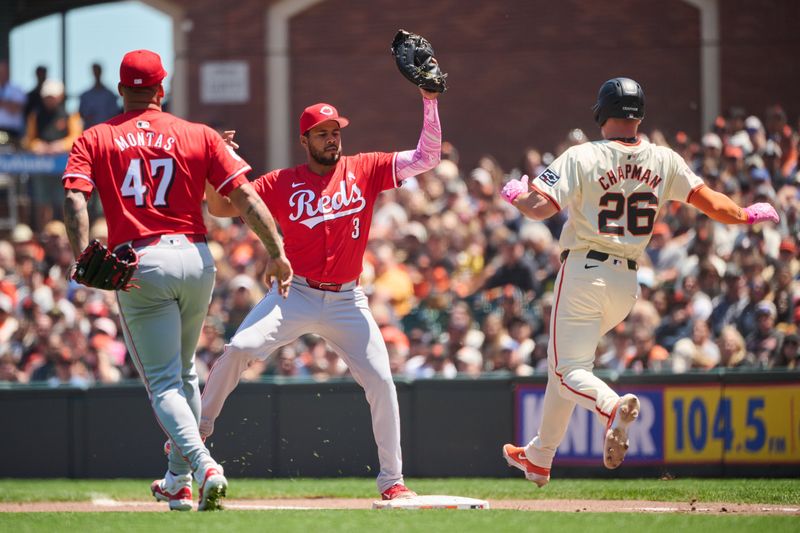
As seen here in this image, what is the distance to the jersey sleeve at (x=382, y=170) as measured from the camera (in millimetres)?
7266

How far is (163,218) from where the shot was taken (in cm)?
618

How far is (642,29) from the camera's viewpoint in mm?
16734

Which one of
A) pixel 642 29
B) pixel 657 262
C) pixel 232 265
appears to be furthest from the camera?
pixel 642 29

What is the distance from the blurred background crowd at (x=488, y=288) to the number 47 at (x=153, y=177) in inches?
190

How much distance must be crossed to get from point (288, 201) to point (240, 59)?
38.2 ft

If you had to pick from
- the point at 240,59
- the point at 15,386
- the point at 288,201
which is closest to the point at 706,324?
the point at 288,201

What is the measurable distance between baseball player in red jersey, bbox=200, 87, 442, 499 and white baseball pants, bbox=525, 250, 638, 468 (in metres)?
0.98

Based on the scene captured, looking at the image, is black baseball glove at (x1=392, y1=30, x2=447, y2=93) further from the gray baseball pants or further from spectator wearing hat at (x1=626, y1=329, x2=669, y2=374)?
spectator wearing hat at (x1=626, y1=329, x2=669, y2=374)

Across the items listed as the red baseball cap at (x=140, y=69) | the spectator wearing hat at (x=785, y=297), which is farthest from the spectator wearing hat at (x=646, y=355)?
the red baseball cap at (x=140, y=69)

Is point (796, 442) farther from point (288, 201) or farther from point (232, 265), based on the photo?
point (232, 265)

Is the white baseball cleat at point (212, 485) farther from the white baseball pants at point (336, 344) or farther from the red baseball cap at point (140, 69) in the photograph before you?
the red baseball cap at point (140, 69)

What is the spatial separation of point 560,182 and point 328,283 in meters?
1.43

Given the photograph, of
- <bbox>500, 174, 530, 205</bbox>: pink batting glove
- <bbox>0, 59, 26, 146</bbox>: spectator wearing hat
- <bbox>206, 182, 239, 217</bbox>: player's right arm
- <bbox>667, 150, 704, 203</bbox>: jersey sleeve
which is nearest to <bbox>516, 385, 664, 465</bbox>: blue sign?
<bbox>667, 150, 704, 203</bbox>: jersey sleeve

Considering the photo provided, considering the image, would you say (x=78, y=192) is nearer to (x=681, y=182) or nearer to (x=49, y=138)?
(x=681, y=182)
